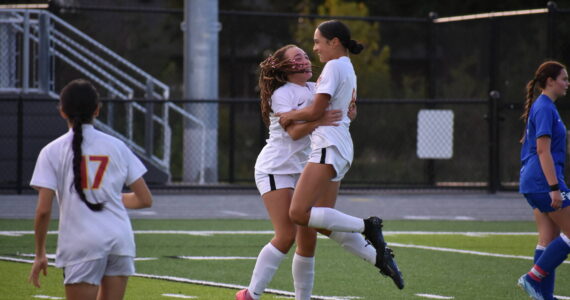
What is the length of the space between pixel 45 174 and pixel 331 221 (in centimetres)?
234

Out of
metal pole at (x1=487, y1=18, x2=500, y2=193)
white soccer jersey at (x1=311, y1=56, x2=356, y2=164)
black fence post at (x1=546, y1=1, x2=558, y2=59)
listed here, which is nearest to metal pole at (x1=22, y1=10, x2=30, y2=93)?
metal pole at (x1=487, y1=18, x2=500, y2=193)

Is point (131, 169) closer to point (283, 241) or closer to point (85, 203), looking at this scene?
point (85, 203)

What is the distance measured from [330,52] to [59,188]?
8.41 feet

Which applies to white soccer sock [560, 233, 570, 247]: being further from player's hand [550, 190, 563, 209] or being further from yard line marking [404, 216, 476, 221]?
yard line marking [404, 216, 476, 221]

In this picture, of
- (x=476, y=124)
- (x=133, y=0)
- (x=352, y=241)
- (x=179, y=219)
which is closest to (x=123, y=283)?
(x=352, y=241)

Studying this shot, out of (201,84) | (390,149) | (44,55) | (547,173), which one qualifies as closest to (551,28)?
(201,84)

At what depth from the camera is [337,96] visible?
23.8ft

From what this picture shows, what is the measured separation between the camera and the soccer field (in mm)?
8820

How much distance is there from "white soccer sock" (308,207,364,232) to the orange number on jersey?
79.0 inches

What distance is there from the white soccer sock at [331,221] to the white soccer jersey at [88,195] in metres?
1.90

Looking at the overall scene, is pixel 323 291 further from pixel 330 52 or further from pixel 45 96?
pixel 45 96

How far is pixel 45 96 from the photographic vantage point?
19.0 metres

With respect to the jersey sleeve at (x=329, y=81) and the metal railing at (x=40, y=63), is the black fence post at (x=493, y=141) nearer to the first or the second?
the metal railing at (x=40, y=63)

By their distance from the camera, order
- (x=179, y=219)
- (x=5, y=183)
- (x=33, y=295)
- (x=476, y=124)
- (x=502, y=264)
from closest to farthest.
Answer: (x=33, y=295)
(x=502, y=264)
(x=179, y=219)
(x=5, y=183)
(x=476, y=124)
